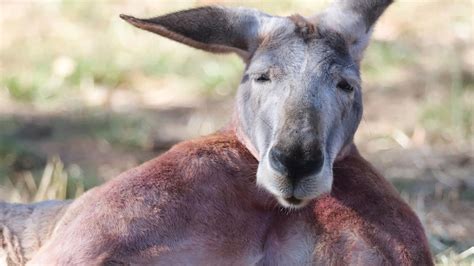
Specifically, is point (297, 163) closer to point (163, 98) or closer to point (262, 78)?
point (262, 78)

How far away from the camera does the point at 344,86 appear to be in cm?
416

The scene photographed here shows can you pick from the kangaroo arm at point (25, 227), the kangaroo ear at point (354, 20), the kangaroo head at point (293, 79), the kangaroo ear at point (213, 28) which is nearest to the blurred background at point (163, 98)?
the kangaroo arm at point (25, 227)

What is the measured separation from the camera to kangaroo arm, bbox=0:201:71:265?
4.62m

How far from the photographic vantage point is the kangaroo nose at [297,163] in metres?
3.75

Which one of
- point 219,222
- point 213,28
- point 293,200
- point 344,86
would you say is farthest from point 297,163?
point 213,28

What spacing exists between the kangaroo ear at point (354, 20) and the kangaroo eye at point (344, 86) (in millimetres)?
219

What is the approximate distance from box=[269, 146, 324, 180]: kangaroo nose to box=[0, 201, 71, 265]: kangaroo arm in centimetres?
124

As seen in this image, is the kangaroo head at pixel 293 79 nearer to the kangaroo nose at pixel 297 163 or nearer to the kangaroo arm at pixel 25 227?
the kangaroo nose at pixel 297 163

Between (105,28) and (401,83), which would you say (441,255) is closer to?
(401,83)

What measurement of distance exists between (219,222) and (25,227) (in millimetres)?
1092

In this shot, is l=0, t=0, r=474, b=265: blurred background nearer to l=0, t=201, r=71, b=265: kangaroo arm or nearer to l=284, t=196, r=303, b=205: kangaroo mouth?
l=0, t=201, r=71, b=265: kangaroo arm

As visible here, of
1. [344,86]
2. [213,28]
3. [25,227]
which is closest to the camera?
[344,86]

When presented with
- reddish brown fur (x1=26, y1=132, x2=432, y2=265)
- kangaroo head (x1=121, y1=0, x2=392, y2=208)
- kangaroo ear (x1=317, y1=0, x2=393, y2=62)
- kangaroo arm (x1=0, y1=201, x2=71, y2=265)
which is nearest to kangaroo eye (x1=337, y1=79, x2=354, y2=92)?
kangaroo head (x1=121, y1=0, x2=392, y2=208)

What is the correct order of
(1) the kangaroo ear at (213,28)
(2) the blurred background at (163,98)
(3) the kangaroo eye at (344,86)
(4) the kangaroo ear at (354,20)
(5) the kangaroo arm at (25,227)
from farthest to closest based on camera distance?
(2) the blurred background at (163,98) → (5) the kangaroo arm at (25,227) → (4) the kangaroo ear at (354,20) → (1) the kangaroo ear at (213,28) → (3) the kangaroo eye at (344,86)
